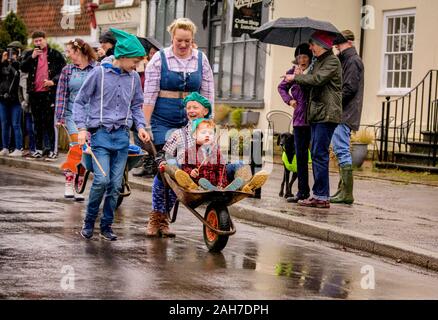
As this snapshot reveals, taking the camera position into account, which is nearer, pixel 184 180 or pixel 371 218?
pixel 184 180

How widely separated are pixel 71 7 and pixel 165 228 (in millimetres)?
25089

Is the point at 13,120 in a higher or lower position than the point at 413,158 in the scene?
higher

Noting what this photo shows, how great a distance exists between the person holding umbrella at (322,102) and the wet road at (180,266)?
58.0 inches

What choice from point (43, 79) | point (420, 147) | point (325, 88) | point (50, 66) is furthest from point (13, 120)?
point (325, 88)

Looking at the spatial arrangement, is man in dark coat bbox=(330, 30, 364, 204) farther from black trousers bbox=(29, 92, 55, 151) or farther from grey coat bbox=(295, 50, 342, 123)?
black trousers bbox=(29, 92, 55, 151)

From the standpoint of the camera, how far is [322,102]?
12711 millimetres

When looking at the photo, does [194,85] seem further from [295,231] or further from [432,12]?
[432,12]

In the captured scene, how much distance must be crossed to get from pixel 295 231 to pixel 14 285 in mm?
4662

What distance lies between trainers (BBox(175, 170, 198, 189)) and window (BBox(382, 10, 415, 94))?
1447 centimetres

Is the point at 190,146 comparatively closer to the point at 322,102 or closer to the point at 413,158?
the point at 322,102

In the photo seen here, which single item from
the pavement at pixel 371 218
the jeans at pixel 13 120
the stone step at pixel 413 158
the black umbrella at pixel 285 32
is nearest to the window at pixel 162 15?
the jeans at pixel 13 120

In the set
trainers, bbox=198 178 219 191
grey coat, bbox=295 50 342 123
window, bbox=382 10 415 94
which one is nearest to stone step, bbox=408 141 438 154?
window, bbox=382 10 415 94

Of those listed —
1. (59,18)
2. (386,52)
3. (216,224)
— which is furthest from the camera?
(59,18)
